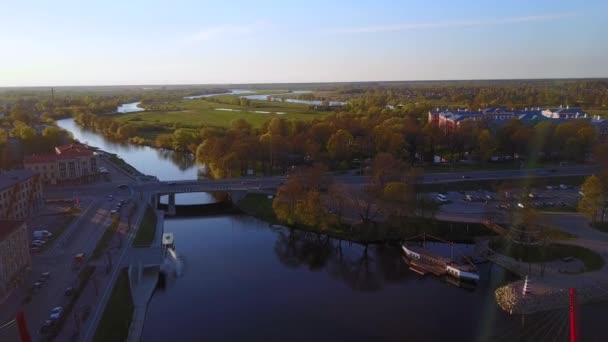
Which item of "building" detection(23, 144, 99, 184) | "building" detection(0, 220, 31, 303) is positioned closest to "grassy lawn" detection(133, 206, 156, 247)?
"building" detection(0, 220, 31, 303)

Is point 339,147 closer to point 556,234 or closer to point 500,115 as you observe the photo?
point 556,234

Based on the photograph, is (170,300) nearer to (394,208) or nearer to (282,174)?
(394,208)

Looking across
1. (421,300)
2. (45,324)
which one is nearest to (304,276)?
(421,300)

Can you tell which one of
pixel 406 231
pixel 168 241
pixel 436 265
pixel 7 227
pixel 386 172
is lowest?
pixel 436 265

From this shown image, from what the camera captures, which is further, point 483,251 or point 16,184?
point 16,184

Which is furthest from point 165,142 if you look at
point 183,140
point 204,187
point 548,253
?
point 548,253

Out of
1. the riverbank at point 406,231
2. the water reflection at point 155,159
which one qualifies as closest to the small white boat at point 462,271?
the riverbank at point 406,231

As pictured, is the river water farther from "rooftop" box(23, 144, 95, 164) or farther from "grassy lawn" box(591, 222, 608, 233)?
"rooftop" box(23, 144, 95, 164)
